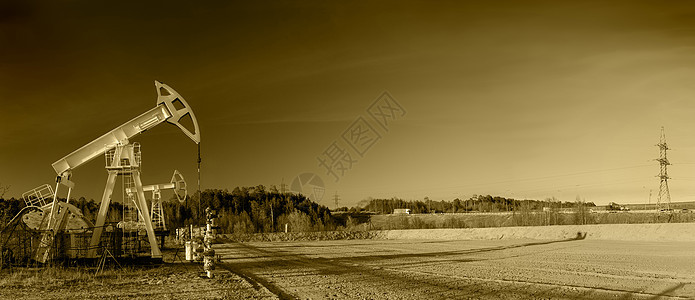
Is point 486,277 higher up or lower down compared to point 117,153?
lower down

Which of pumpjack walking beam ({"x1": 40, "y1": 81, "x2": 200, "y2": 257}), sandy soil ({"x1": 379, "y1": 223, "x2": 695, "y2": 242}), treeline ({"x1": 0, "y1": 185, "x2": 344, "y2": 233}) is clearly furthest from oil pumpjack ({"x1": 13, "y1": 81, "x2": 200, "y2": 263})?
treeline ({"x1": 0, "y1": 185, "x2": 344, "y2": 233})

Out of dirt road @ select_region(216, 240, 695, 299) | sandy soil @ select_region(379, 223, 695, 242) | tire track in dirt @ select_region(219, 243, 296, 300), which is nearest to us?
dirt road @ select_region(216, 240, 695, 299)

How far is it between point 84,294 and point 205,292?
3172 mm

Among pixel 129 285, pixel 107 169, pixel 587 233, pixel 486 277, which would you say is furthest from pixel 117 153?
pixel 587 233

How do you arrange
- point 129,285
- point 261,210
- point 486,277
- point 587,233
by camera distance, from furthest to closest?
point 261,210 < point 587,233 < point 486,277 < point 129,285

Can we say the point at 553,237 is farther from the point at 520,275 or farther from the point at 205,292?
the point at 205,292

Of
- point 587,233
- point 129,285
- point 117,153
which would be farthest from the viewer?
point 587,233

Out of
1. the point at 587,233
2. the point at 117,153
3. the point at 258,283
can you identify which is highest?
the point at 117,153

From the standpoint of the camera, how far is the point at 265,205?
90.6m

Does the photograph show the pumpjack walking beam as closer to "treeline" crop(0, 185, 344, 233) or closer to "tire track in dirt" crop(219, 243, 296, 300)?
"tire track in dirt" crop(219, 243, 296, 300)

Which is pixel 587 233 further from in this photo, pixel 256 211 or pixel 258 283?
pixel 256 211

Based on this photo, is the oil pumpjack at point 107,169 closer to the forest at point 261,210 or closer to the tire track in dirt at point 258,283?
the tire track in dirt at point 258,283

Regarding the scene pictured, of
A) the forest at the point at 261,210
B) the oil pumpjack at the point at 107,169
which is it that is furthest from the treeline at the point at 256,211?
the oil pumpjack at the point at 107,169

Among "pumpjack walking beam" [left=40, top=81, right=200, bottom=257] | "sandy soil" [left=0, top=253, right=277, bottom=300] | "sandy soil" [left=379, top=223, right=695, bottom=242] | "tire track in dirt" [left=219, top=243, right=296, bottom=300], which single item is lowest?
"sandy soil" [left=379, top=223, right=695, bottom=242]
